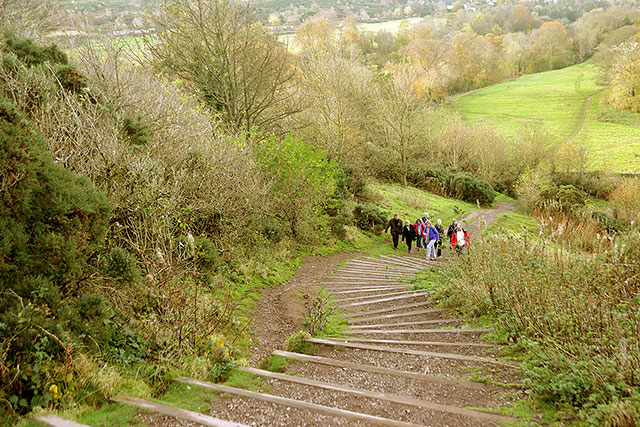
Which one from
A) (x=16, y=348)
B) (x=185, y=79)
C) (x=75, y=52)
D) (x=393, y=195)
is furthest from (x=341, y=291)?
(x=393, y=195)

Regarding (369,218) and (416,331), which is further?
(369,218)

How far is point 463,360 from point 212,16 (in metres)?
13.7

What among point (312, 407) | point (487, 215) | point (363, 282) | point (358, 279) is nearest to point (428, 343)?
point (312, 407)

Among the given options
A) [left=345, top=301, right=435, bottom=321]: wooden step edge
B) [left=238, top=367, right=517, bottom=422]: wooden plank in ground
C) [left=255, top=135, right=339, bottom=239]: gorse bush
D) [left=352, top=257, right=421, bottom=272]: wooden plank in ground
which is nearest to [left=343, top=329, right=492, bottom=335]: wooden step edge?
[left=345, top=301, right=435, bottom=321]: wooden step edge

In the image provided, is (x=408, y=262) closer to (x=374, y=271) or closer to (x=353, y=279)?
(x=374, y=271)

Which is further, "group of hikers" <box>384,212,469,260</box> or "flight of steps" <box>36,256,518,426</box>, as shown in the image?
"group of hikers" <box>384,212,469,260</box>

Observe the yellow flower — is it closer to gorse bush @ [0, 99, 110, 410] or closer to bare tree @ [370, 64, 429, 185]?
gorse bush @ [0, 99, 110, 410]

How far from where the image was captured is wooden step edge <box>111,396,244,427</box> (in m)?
2.73

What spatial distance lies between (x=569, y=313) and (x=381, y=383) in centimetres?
273

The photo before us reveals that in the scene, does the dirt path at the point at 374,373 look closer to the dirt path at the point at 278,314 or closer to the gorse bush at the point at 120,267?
the dirt path at the point at 278,314

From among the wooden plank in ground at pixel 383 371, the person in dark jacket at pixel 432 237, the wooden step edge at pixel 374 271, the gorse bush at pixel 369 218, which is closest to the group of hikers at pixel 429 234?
the person in dark jacket at pixel 432 237

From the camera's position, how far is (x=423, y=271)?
1025 cm

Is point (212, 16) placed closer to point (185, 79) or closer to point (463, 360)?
point (185, 79)

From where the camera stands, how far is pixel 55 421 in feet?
8.55
